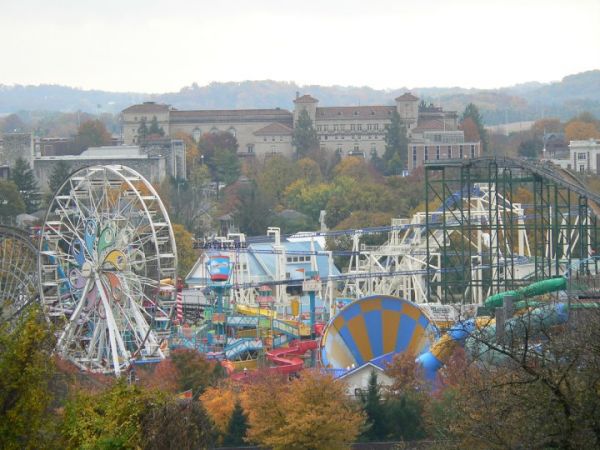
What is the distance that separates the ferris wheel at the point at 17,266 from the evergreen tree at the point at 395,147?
8277cm

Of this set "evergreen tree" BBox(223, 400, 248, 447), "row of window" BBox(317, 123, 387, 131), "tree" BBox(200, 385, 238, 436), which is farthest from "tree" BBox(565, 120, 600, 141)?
"evergreen tree" BBox(223, 400, 248, 447)

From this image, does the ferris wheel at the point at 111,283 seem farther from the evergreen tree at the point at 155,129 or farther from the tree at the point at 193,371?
the evergreen tree at the point at 155,129

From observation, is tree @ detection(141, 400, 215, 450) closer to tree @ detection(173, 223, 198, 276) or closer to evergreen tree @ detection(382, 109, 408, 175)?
tree @ detection(173, 223, 198, 276)

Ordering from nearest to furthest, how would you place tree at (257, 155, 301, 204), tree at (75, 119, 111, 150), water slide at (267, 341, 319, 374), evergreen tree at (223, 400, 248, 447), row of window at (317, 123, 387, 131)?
evergreen tree at (223, 400, 248, 447)
water slide at (267, 341, 319, 374)
tree at (257, 155, 301, 204)
tree at (75, 119, 111, 150)
row of window at (317, 123, 387, 131)

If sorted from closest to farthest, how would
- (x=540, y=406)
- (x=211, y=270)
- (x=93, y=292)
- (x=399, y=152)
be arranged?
1. (x=540, y=406)
2. (x=93, y=292)
3. (x=211, y=270)
4. (x=399, y=152)

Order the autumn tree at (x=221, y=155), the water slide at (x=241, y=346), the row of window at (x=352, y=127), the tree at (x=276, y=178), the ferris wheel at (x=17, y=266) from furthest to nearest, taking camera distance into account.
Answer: the row of window at (x=352, y=127), the autumn tree at (x=221, y=155), the tree at (x=276, y=178), the ferris wheel at (x=17, y=266), the water slide at (x=241, y=346)

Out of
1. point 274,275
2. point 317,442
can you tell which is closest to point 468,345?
point 317,442

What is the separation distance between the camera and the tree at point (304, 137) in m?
151

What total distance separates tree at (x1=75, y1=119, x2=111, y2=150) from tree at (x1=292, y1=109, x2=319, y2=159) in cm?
1530

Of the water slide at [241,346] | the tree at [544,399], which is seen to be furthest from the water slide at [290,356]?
the tree at [544,399]

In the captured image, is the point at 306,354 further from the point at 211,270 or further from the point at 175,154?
the point at 175,154

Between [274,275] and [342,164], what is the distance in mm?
61254

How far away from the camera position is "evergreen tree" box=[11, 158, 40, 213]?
354 ft

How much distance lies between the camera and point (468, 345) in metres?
38.9
